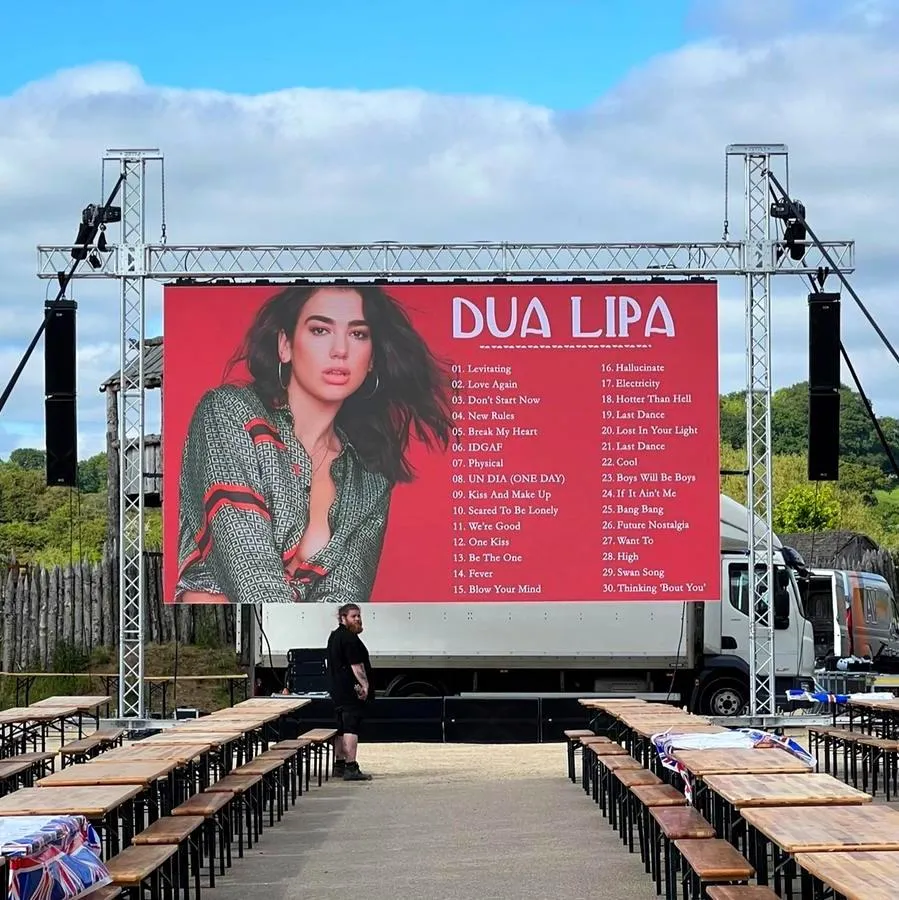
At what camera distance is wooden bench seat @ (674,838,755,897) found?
23.1 feet

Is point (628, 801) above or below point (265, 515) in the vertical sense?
below

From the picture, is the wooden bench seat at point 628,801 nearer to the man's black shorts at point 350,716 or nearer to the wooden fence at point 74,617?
the man's black shorts at point 350,716

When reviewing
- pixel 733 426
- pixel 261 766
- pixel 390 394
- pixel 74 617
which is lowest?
pixel 261 766

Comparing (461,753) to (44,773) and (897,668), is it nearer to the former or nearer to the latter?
(44,773)

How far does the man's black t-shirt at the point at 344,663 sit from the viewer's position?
48.2ft

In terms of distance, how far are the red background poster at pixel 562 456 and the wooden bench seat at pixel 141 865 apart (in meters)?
9.06

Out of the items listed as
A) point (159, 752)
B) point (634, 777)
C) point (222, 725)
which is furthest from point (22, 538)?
point (634, 777)

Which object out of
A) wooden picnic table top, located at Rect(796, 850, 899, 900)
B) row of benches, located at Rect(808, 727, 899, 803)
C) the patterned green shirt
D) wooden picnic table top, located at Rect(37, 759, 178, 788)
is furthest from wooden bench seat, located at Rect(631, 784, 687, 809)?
the patterned green shirt

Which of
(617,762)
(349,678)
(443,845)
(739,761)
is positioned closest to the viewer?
(739,761)

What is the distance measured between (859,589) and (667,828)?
17163 mm

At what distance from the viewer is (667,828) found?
26.7 ft

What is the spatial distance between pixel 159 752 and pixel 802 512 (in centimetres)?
4385

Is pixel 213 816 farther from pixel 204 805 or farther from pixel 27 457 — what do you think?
pixel 27 457

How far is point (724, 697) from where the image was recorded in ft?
65.4
